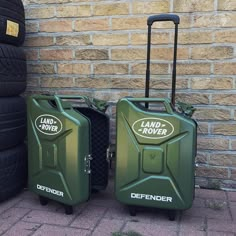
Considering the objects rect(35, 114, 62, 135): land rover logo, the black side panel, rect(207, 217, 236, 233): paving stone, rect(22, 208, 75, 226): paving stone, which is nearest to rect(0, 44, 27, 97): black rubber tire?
rect(35, 114, 62, 135): land rover logo

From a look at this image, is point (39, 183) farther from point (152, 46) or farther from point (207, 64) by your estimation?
point (207, 64)

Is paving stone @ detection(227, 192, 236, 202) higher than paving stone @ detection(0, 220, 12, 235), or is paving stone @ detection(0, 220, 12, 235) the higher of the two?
paving stone @ detection(227, 192, 236, 202)

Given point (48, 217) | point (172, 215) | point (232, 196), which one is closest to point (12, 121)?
point (48, 217)

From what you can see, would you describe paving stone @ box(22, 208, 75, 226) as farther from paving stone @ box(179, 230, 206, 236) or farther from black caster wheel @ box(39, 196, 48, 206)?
paving stone @ box(179, 230, 206, 236)

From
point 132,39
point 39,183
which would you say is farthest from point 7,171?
point 132,39

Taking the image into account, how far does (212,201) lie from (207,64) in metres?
0.99

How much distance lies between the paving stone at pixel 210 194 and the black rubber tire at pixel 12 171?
1285mm

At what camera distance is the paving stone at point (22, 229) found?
1869mm

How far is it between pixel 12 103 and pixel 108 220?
1.03 m

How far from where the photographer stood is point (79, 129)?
6.50 feet

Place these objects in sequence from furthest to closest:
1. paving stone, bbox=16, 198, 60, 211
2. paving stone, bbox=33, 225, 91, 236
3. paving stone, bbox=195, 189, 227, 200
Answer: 1. paving stone, bbox=195, 189, 227, 200
2. paving stone, bbox=16, 198, 60, 211
3. paving stone, bbox=33, 225, 91, 236

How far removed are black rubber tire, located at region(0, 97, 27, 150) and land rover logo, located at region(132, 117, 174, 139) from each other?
887mm

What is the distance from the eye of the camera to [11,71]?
91.6 inches

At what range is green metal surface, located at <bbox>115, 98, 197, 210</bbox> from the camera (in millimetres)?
1936
